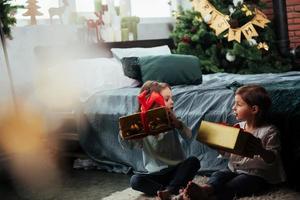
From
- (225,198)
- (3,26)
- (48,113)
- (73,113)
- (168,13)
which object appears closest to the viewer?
(225,198)

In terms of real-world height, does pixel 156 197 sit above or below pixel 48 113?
below

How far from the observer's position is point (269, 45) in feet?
13.9

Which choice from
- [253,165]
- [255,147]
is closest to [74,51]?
[253,165]

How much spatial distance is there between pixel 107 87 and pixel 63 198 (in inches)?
36.3

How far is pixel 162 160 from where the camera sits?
6.54 ft

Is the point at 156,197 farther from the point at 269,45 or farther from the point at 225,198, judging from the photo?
the point at 269,45

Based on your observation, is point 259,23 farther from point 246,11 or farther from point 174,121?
point 174,121

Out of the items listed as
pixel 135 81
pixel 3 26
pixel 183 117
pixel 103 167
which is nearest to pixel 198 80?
pixel 135 81

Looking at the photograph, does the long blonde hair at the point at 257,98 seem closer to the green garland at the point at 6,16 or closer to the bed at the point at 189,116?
the bed at the point at 189,116

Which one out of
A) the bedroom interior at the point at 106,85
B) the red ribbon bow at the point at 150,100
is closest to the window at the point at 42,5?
the bedroom interior at the point at 106,85

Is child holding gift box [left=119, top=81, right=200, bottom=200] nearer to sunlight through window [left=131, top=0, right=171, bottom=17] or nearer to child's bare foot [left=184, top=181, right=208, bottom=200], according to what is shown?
child's bare foot [left=184, top=181, right=208, bottom=200]

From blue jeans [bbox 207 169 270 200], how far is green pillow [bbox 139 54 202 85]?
104cm

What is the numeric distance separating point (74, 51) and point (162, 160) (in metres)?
1.70

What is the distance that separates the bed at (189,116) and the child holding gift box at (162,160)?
278mm
